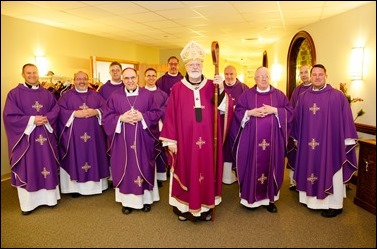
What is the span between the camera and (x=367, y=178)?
13.1 feet

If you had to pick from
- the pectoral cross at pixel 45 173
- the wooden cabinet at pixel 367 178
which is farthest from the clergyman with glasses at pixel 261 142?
the pectoral cross at pixel 45 173

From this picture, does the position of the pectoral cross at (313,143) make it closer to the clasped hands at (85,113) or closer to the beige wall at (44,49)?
the clasped hands at (85,113)

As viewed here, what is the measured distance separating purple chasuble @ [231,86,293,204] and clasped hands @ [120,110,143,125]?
4.22 ft

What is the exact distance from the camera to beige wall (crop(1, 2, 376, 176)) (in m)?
4.96

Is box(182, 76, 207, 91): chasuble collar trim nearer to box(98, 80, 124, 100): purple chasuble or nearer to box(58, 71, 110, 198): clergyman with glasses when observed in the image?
box(58, 71, 110, 198): clergyman with glasses

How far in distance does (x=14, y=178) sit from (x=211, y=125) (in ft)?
8.74

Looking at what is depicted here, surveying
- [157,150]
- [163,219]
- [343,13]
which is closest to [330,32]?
[343,13]

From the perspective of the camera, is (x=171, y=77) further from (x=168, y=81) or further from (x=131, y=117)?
(x=131, y=117)

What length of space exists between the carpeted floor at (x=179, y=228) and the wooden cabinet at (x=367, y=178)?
0.37 feet

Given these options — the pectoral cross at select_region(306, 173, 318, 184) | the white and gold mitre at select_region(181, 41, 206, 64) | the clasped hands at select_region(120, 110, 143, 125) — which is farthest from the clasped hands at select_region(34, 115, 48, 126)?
the pectoral cross at select_region(306, 173, 318, 184)

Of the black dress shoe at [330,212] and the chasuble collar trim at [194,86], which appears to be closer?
the chasuble collar trim at [194,86]

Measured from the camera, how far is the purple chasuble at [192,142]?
346cm

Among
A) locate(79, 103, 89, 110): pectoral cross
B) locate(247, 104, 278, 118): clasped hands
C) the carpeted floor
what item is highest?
locate(79, 103, 89, 110): pectoral cross

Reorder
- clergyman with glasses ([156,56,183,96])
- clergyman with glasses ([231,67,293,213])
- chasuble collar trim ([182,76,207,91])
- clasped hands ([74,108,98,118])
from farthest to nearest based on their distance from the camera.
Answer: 1. clergyman with glasses ([156,56,183,96])
2. clasped hands ([74,108,98,118])
3. clergyman with glasses ([231,67,293,213])
4. chasuble collar trim ([182,76,207,91])
